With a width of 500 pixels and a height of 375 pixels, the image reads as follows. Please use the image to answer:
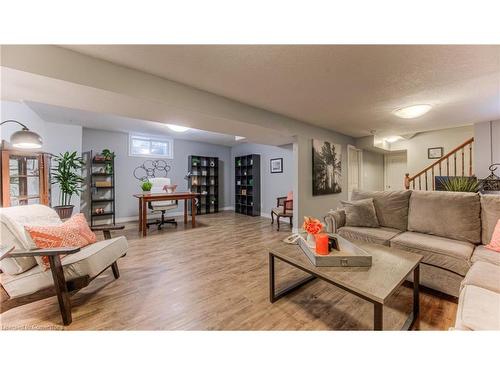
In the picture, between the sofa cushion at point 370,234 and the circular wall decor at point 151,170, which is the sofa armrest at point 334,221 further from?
the circular wall decor at point 151,170

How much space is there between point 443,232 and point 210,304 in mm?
2427

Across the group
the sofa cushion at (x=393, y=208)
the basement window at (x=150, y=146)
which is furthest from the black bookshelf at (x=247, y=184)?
the sofa cushion at (x=393, y=208)

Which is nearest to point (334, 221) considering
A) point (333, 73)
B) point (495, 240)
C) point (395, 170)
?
point (495, 240)

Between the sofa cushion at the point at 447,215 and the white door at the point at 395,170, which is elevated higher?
the white door at the point at 395,170

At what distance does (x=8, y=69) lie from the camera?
1474mm

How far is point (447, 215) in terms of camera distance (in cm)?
204

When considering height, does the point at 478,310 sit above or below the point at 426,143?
below

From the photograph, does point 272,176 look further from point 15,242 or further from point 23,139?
point 15,242

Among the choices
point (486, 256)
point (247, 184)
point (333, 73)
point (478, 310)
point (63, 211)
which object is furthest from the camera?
point (247, 184)

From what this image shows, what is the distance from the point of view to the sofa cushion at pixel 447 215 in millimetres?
1915

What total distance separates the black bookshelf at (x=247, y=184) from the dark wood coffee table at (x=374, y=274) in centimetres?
408

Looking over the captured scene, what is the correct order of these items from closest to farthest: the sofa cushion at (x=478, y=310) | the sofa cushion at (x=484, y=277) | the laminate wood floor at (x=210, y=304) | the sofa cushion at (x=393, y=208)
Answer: the sofa cushion at (x=478, y=310) → the sofa cushion at (x=484, y=277) → the laminate wood floor at (x=210, y=304) → the sofa cushion at (x=393, y=208)
